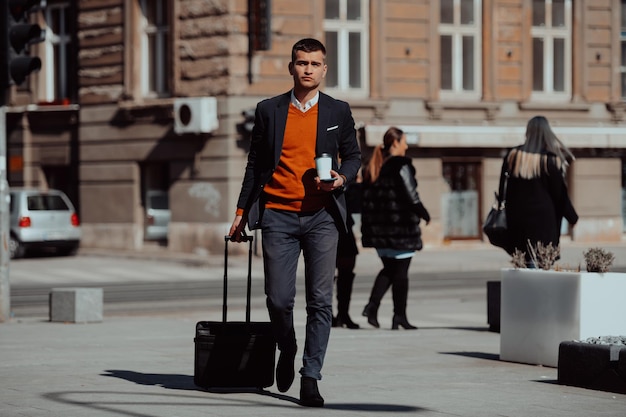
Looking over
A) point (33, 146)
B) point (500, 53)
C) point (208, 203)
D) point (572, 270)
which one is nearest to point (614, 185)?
point (500, 53)

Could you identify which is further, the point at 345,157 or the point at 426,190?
the point at 426,190

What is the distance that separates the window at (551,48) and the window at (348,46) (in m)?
4.14

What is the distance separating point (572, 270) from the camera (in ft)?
33.4

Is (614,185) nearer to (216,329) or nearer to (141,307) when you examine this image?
(141,307)

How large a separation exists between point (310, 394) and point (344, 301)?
6189mm

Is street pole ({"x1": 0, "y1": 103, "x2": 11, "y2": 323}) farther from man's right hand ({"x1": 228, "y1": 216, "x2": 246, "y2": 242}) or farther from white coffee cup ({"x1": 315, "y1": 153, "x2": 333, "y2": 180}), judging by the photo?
white coffee cup ({"x1": 315, "y1": 153, "x2": 333, "y2": 180})

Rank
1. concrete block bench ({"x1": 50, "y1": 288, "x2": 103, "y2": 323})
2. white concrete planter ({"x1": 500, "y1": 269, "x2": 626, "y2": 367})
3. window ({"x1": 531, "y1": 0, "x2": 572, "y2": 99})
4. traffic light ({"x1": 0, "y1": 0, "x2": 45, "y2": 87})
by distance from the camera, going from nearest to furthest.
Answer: white concrete planter ({"x1": 500, "y1": 269, "x2": 626, "y2": 367})
traffic light ({"x1": 0, "y1": 0, "x2": 45, "y2": 87})
concrete block bench ({"x1": 50, "y1": 288, "x2": 103, "y2": 323})
window ({"x1": 531, "y1": 0, "x2": 572, "y2": 99})

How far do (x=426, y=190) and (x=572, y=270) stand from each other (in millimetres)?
21633

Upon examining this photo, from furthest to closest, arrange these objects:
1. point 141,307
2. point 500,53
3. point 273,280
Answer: point 500,53, point 141,307, point 273,280

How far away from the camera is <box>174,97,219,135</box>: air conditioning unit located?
30.0 meters

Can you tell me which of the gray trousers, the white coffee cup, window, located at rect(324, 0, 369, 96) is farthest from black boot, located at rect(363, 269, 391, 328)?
window, located at rect(324, 0, 369, 96)

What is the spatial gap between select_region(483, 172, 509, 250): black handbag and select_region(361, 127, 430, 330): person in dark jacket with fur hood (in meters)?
1.36

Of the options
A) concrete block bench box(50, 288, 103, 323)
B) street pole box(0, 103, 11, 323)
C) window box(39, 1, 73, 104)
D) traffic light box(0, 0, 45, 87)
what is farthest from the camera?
window box(39, 1, 73, 104)

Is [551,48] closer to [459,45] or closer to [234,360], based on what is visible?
[459,45]
